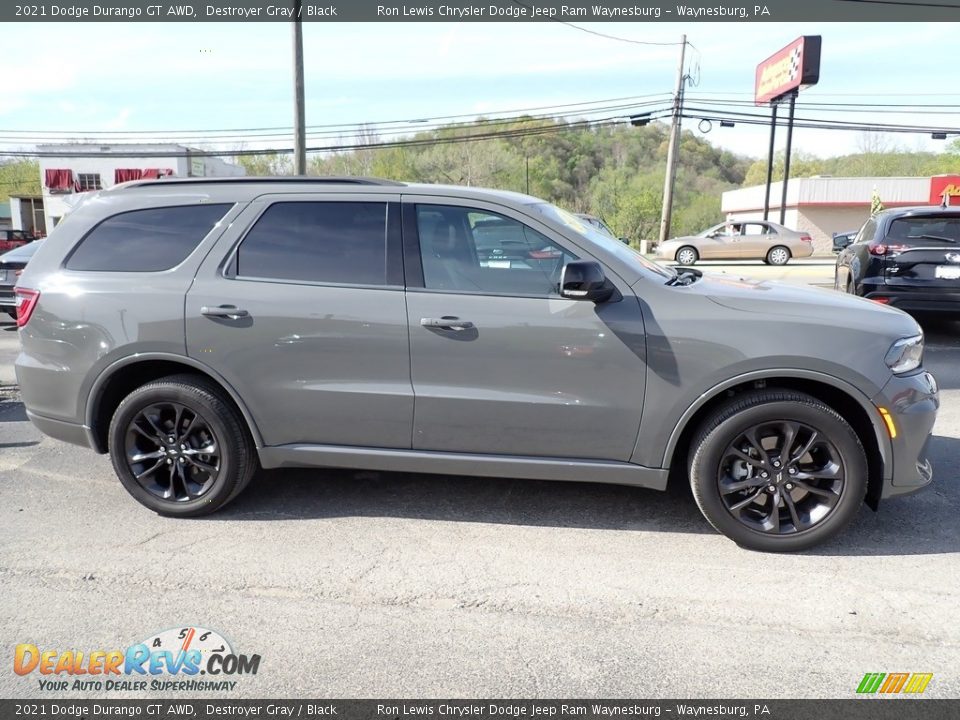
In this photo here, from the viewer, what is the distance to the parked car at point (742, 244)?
26.4 m

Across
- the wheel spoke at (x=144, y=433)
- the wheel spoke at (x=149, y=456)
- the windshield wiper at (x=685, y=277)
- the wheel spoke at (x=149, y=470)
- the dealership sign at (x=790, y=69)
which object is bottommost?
the wheel spoke at (x=149, y=470)

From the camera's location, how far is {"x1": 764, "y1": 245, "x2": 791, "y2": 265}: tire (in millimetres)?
26688

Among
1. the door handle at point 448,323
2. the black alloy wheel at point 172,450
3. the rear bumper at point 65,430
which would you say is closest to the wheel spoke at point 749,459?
the door handle at point 448,323

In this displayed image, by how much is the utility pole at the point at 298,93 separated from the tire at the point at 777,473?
14.3m

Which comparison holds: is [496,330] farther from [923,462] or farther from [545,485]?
[923,462]

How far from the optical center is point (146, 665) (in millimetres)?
2850

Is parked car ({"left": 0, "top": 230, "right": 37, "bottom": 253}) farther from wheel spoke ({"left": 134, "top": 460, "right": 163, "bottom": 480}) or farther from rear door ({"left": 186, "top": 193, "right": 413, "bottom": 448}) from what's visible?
rear door ({"left": 186, "top": 193, "right": 413, "bottom": 448})

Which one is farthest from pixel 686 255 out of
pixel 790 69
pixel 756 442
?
pixel 756 442

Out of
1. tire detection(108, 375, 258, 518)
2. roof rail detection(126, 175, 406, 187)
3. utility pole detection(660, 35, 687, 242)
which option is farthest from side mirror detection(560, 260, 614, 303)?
utility pole detection(660, 35, 687, 242)

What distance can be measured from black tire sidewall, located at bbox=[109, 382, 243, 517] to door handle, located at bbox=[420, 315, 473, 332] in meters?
1.29

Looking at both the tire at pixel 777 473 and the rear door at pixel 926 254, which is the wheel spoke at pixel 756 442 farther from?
the rear door at pixel 926 254

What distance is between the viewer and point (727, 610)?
319cm

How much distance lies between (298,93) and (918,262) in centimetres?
1241
